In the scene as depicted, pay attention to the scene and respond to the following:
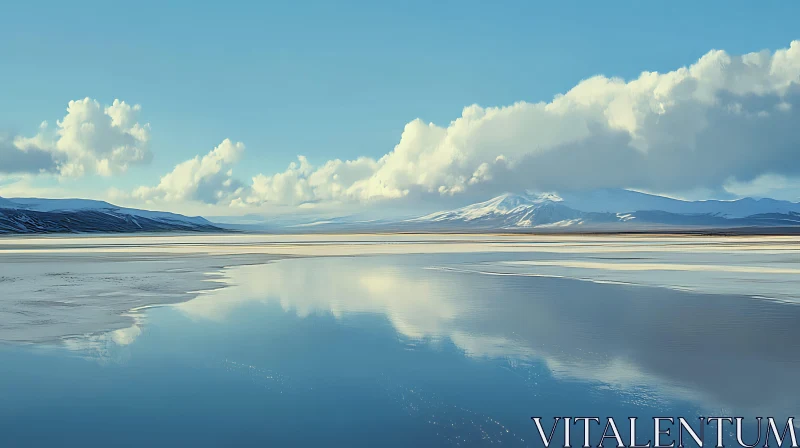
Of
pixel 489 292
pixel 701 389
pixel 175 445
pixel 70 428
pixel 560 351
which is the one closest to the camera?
pixel 175 445

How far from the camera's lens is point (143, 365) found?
39.2ft

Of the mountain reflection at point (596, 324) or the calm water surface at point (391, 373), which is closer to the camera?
the calm water surface at point (391, 373)

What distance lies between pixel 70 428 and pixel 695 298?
18.6 meters

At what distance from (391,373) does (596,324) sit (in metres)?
7.02

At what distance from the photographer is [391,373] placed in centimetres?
1138

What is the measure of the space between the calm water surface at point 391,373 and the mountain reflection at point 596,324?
6 centimetres

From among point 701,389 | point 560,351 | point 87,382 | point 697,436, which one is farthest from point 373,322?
point 697,436

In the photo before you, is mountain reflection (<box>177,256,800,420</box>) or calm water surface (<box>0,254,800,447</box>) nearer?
calm water surface (<box>0,254,800,447</box>)

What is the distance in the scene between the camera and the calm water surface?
28.2 ft

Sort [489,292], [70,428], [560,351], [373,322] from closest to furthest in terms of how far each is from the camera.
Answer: [70,428]
[560,351]
[373,322]
[489,292]

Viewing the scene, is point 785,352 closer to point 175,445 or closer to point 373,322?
point 373,322

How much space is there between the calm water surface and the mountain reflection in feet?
0.19

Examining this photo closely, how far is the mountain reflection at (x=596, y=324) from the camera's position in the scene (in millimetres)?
10766

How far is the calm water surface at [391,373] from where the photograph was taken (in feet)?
28.2
